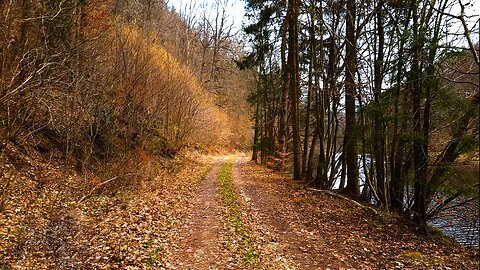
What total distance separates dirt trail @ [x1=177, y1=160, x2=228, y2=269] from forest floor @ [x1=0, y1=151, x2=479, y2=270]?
2 cm

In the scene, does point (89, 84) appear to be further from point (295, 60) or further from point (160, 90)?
point (295, 60)

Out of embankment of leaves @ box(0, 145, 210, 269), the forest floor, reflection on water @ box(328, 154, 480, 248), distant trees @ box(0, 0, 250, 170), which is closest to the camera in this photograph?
embankment of leaves @ box(0, 145, 210, 269)

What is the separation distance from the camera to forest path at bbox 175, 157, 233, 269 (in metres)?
6.44

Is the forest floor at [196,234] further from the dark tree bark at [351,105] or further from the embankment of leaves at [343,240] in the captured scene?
the dark tree bark at [351,105]

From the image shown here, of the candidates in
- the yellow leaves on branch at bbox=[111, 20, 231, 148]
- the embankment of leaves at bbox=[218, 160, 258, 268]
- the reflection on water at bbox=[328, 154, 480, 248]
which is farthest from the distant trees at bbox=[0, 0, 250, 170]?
the reflection on water at bbox=[328, 154, 480, 248]

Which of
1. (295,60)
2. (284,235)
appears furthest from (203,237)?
(295,60)

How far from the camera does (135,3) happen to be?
72.3ft

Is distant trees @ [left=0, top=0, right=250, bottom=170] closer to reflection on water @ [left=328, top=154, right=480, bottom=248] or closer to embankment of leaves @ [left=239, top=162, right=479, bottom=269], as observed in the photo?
embankment of leaves @ [left=239, top=162, right=479, bottom=269]

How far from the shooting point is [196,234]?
26.7 ft

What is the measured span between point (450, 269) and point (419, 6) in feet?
20.7

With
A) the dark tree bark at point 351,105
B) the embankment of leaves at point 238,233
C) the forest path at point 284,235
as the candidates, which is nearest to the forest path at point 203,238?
the embankment of leaves at point 238,233

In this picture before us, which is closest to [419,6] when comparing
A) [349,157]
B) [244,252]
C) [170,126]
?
[349,157]

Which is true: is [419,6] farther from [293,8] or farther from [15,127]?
[15,127]

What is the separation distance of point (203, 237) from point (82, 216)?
3254 mm
